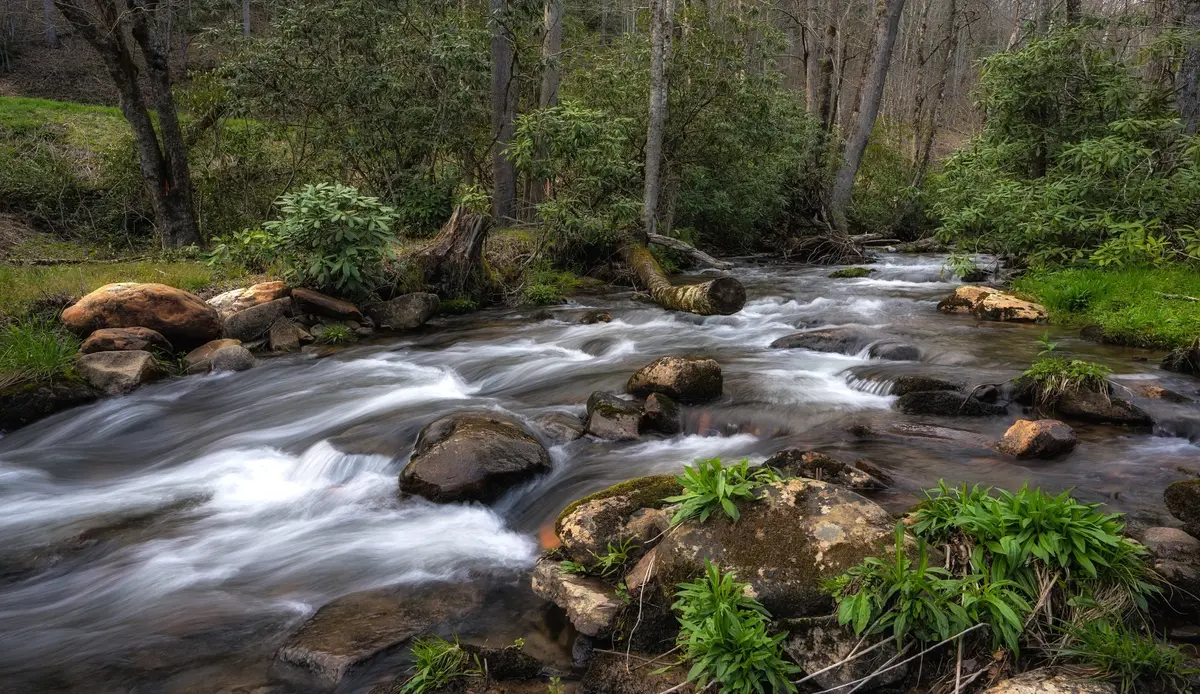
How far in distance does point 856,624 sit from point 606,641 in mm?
1266

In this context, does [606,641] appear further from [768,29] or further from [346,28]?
[768,29]

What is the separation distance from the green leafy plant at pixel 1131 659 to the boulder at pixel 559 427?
4.40 meters

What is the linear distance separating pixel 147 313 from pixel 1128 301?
12.7 m

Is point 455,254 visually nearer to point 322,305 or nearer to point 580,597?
point 322,305

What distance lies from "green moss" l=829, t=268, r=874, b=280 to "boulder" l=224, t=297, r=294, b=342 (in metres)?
10.8

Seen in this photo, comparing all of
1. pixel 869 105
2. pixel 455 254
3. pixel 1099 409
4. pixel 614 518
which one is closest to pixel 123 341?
pixel 455 254

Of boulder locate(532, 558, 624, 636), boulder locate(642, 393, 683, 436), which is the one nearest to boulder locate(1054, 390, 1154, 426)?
boulder locate(642, 393, 683, 436)

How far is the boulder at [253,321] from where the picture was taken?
10.3 meters

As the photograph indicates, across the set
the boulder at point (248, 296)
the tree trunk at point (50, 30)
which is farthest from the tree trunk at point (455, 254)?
the tree trunk at point (50, 30)

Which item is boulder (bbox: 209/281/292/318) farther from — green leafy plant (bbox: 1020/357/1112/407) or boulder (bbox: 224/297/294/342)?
green leafy plant (bbox: 1020/357/1112/407)

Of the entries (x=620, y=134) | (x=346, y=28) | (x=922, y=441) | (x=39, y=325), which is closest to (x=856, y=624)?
(x=922, y=441)

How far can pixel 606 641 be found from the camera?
3.78 m

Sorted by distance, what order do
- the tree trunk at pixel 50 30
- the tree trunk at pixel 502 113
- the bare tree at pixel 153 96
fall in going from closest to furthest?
the bare tree at pixel 153 96
the tree trunk at pixel 502 113
the tree trunk at pixel 50 30

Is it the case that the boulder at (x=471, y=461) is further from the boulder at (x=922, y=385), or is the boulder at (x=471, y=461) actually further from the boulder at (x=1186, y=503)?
the boulder at (x=1186, y=503)
